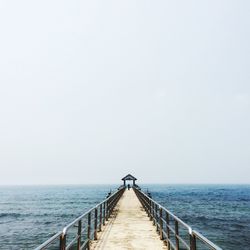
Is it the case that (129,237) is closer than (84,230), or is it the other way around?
(84,230)

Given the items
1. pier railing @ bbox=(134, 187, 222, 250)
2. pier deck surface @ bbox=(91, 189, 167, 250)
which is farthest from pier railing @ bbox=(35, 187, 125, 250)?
pier railing @ bbox=(134, 187, 222, 250)

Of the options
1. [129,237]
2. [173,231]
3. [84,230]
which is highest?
[173,231]

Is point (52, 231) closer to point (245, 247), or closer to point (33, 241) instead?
point (33, 241)

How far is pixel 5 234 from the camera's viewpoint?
2873 cm

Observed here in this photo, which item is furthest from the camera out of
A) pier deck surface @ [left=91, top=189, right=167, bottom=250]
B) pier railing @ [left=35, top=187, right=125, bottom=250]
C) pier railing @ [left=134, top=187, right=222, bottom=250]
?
pier deck surface @ [left=91, top=189, right=167, bottom=250]

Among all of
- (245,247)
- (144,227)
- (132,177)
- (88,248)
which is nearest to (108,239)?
(88,248)

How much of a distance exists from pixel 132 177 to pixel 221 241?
1096 inches

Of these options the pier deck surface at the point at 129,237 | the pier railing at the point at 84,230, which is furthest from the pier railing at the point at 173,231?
the pier railing at the point at 84,230

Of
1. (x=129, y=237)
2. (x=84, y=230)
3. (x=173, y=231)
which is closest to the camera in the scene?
(x=173, y=231)

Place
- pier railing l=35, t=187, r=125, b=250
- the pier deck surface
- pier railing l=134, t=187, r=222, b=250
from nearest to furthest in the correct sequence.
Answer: pier railing l=134, t=187, r=222, b=250 < pier railing l=35, t=187, r=125, b=250 < the pier deck surface

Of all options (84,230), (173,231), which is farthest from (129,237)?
(173,231)

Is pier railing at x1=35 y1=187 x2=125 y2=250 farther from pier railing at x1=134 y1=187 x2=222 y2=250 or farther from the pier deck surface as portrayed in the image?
pier railing at x1=134 y1=187 x2=222 y2=250

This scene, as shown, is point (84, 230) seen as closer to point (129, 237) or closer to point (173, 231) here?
point (129, 237)

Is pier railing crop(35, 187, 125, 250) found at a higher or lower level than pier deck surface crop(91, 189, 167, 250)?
higher
